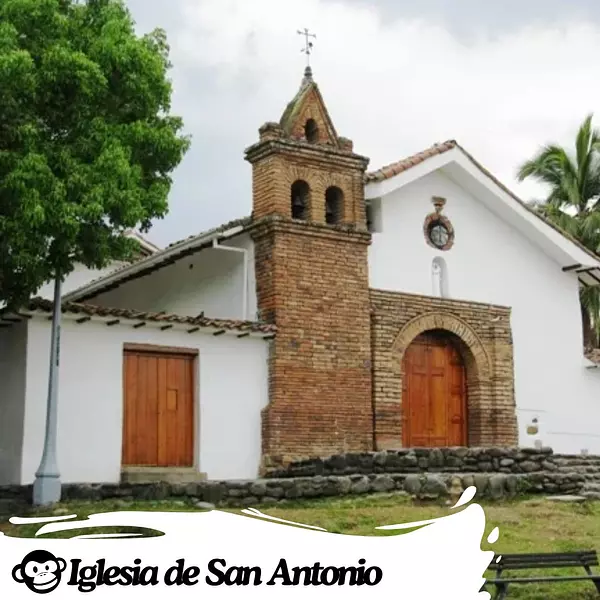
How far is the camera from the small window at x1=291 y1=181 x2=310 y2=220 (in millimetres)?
16516

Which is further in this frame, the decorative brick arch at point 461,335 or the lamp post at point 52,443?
the decorative brick arch at point 461,335

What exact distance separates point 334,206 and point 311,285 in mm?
1631

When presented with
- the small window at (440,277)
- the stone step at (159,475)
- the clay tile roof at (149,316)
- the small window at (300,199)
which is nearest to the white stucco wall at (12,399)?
the clay tile roof at (149,316)

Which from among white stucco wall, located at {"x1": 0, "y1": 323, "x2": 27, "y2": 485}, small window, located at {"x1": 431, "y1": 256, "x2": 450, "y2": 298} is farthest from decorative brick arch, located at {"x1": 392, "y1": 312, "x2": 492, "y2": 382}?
white stucco wall, located at {"x1": 0, "y1": 323, "x2": 27, "y2": 485}

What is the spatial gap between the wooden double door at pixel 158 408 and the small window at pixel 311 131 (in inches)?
170

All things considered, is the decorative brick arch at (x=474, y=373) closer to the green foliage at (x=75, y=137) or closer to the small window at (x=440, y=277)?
the small window at (x=440, y=277)

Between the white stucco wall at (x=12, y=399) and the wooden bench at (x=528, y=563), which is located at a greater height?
the white stucco wall at (x=12, y=399)

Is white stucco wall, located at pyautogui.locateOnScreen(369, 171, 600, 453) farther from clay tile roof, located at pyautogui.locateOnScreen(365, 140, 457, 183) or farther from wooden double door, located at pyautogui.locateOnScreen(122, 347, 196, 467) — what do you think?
wooden double door, located at pyautogui.locateOnScreen(122, 347, 196, 467)

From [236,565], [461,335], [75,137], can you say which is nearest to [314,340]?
[461,335]

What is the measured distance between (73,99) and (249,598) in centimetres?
714

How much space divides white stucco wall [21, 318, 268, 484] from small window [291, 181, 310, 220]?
2284mm

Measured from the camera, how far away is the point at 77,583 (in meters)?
6.32

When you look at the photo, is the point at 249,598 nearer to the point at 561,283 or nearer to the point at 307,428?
the point at 307,428

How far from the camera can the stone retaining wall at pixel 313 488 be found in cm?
1249
